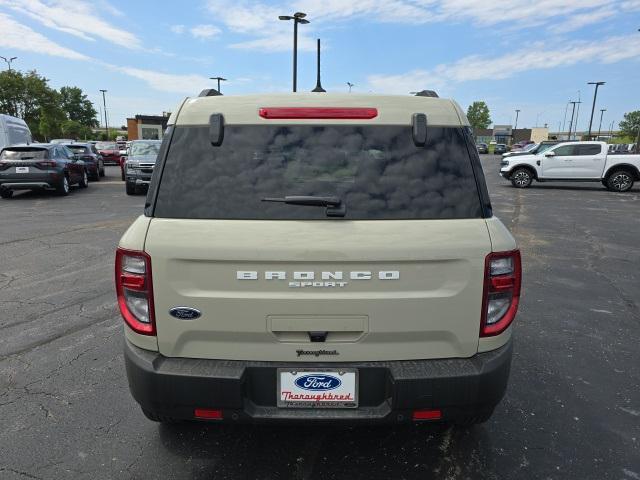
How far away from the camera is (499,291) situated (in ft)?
7.39

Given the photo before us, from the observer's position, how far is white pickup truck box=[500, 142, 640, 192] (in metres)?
18.8

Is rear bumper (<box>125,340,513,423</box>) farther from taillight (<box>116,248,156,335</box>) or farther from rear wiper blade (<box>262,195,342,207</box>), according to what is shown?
rear wiper blade (<box>262,195,342,207</box>)

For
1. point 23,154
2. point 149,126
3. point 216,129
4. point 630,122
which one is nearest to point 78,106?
point 149,126

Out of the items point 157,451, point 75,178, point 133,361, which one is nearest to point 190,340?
point 133,361

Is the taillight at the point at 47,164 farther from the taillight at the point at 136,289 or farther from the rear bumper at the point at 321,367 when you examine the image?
the rear bumper at the point at 321,367

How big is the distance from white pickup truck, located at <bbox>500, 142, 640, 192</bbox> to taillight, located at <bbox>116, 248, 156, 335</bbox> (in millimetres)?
20430

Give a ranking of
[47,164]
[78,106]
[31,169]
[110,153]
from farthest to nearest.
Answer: [78,106]
[110,153]
[47,164]
[31,169]

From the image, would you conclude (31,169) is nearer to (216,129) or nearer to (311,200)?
(216,129)

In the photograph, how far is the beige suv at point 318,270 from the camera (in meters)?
2.15

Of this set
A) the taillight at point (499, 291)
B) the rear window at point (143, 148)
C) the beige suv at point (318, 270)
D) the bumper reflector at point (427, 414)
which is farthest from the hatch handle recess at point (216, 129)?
the rear window at point (143, 148)

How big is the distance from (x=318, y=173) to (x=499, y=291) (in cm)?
103

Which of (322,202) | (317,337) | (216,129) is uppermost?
(216,129)

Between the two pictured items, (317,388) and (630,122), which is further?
Answer: (630,122)

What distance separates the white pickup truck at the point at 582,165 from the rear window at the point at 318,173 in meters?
19.6
